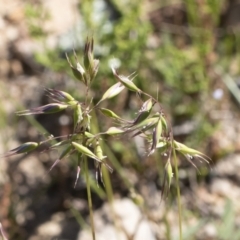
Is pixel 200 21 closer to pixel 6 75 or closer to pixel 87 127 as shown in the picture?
pixel 6 75

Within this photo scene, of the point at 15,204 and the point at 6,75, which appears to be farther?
the point at 6,75

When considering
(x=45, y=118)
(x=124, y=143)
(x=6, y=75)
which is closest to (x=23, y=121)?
(x=45, y=118)

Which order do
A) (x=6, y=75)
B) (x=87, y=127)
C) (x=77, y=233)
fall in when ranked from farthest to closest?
1. (x=6, y=75)
2. (x=77, y=233)
3. (x=87, y=127)

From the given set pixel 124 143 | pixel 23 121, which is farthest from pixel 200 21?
pixel 23 121

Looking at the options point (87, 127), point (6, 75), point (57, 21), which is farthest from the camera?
point (57, 21)

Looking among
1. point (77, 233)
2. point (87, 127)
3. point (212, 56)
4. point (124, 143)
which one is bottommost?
point (77, 233)

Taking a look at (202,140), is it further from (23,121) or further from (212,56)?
(23,121)

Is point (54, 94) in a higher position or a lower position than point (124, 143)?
higher
